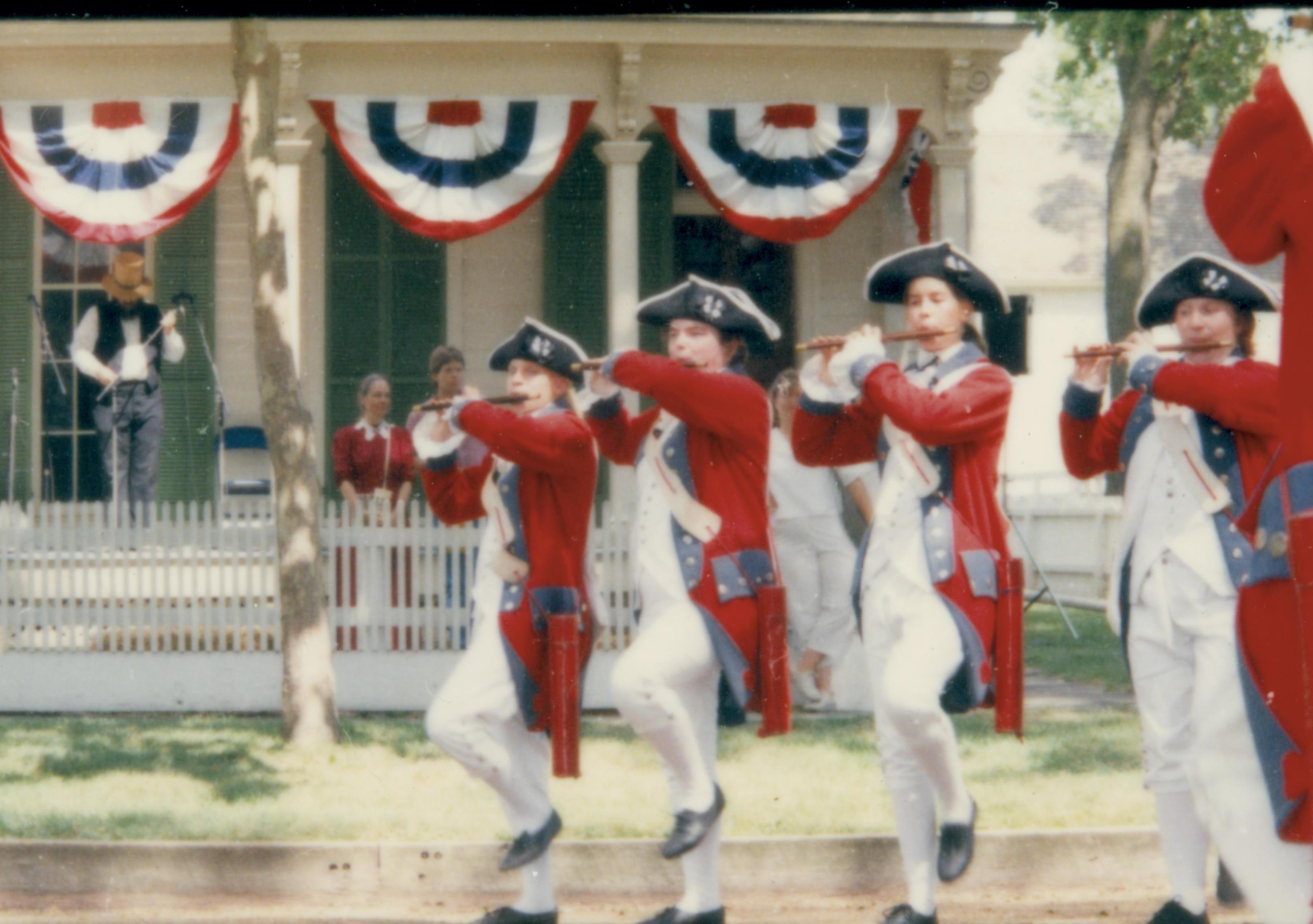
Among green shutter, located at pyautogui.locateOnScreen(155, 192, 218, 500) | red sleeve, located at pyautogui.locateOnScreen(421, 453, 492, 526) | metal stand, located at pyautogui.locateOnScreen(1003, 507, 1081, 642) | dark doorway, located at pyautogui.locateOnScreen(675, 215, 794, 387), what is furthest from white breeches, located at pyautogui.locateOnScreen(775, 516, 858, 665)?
green shutter, located at pyautogui.locateOnScreen(155, 192, 218, 500)

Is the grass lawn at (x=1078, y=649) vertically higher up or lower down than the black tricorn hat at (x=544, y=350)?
lower down

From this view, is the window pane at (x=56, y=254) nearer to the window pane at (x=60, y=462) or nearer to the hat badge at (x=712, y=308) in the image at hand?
the window pane at (x=60, y=462)

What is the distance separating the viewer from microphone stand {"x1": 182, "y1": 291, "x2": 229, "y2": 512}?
42.7 feet

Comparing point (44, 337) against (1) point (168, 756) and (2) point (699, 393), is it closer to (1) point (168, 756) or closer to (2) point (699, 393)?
(1) point (168, 756)

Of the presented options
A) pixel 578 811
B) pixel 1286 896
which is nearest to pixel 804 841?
pixel 578 811

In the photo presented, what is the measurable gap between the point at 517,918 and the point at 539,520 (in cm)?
132

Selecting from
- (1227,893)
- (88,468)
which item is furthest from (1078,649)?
(88,468)

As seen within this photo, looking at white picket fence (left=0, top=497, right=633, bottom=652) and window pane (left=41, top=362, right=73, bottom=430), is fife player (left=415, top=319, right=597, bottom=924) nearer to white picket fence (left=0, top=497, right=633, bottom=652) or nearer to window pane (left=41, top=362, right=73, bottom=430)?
white picket fence (left=0, top=497, right=633, bottom=652)

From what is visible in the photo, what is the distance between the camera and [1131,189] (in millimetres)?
20203

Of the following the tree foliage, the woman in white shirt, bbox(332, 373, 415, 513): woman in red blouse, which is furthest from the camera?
the tree foliage

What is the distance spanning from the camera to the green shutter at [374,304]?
44.7 ft

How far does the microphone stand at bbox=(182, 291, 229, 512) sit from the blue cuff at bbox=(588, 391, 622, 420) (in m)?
6.91

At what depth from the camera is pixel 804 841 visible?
7.00 meters

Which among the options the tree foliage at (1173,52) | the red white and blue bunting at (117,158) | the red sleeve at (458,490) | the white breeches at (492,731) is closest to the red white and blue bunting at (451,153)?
the red white and blue bunting at (117,158)
